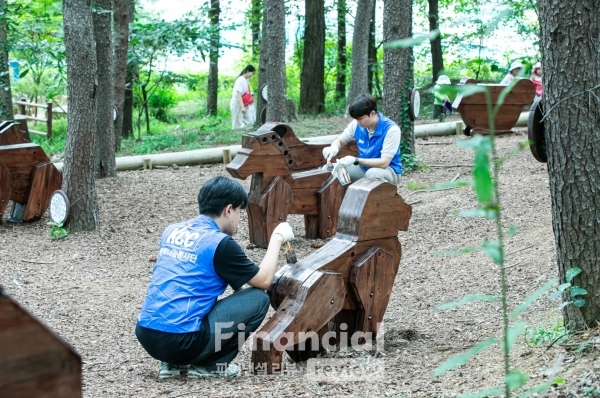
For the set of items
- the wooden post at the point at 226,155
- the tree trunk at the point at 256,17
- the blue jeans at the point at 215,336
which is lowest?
the blue jeans at the point at 215,336

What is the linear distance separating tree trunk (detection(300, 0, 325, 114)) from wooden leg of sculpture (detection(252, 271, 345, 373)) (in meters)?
15.6

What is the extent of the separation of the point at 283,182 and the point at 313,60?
1246 cm

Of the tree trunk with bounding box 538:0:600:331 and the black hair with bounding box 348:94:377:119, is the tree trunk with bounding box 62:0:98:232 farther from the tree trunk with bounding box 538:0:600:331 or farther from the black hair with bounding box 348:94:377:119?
the tree trunk with bounding box 538:0:600:331

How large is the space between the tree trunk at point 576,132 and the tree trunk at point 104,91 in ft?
24.2

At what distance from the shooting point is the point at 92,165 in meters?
7.97

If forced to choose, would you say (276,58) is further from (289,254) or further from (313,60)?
(313,60)

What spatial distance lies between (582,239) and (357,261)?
1307 millimetres

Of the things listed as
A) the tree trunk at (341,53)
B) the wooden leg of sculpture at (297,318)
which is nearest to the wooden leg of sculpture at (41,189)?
the wooden leg of sculpture at (297,318)

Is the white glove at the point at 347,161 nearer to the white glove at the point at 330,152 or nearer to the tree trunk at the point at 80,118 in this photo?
the white glove at the point at 330,152

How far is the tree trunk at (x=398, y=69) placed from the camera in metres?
10.4

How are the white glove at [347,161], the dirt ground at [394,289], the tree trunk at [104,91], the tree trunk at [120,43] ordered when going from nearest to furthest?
the dirt ground at [394,289], the white glove at [347,161], the tree trunk at [104,91], the tree trunk at [120,43]

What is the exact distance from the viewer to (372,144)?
7004 millimetres

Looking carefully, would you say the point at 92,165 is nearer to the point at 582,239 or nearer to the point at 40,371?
the point at 582,239

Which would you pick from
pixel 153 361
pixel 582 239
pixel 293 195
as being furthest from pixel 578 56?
pixel 293 195
